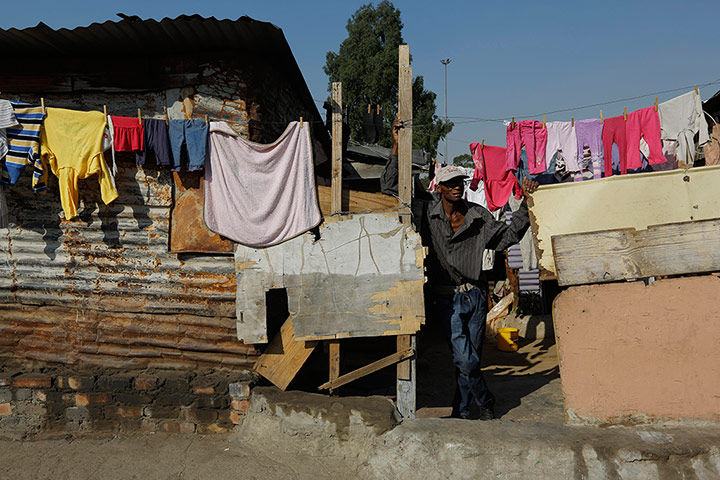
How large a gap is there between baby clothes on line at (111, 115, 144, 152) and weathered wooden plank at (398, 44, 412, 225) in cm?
238

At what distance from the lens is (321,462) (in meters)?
3.80

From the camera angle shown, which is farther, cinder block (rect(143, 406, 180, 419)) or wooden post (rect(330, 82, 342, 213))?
cinder block (rect(143, 406, 180, 419))

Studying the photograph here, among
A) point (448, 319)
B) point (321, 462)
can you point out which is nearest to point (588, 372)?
point (448, 319)

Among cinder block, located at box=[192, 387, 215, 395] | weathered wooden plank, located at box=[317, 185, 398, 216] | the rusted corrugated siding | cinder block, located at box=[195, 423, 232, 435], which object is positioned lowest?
cinder block, located at box=[195, 423, 232, 435]

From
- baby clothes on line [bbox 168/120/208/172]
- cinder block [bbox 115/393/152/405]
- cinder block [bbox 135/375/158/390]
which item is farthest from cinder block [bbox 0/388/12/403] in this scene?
baby clothes on line [bbox 168/120/208/172]

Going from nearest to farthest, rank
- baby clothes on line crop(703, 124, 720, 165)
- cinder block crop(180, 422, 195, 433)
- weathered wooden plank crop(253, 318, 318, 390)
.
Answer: weathered wooden plank crop(253, 318, 318, 390) → cinder block crop(180, 422, 195, 433) → baby clothes on line crop(703, 124, 720, 165)

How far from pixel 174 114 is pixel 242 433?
3120 mm

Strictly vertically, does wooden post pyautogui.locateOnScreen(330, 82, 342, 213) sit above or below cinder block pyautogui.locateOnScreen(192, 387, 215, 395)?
above

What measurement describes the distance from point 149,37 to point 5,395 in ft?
12.5

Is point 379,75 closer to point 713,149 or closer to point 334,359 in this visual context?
point 713,149

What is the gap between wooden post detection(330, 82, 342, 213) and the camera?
13.0 feet

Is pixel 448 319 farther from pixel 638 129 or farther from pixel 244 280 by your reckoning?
pixel 638 129

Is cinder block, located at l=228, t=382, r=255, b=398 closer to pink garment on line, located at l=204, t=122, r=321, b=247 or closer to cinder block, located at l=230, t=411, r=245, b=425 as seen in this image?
cinder block, located at l=230, t=411, r=245, b=425

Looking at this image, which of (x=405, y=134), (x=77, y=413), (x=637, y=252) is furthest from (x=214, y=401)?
(x=637, y=252)
